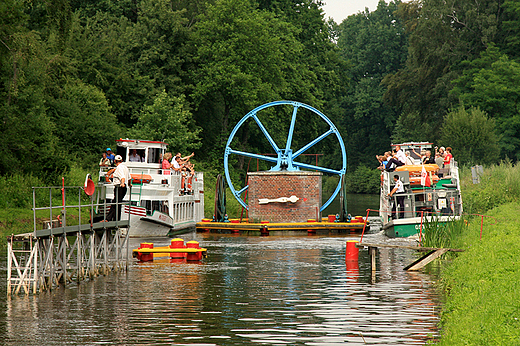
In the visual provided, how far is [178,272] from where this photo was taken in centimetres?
1981

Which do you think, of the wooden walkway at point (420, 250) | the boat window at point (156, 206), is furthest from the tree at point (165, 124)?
the wooden walkway at point (420, 250)

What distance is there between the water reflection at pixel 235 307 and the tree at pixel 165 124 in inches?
1024

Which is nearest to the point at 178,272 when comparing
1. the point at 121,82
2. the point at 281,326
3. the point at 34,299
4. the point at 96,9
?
the point at 34,299

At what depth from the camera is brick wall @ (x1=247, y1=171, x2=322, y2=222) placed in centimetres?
3603

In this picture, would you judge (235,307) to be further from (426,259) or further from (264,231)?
(264,231)

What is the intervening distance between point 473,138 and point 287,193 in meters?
22.5

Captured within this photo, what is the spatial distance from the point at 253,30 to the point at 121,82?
9.86 metres

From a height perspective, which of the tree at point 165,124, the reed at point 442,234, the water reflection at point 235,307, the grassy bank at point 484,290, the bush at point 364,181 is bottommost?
the water reflection at point 235,307

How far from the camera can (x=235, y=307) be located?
14.5m

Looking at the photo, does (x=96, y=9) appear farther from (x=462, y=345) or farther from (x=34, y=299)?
(x=462, y=345)

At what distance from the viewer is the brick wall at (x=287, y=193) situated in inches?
1419

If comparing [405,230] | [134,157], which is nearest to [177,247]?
[405,230]

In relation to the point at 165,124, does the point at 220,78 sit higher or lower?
higher

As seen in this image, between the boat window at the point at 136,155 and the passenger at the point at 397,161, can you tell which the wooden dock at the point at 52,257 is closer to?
the passenger at the point at 397,161
